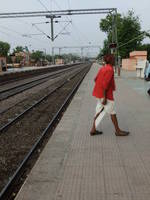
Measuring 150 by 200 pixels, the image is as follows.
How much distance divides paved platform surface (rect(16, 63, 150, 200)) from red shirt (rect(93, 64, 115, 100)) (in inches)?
38.0

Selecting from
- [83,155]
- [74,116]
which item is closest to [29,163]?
[83,155]

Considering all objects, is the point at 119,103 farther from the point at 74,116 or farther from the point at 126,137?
the point at 126,137

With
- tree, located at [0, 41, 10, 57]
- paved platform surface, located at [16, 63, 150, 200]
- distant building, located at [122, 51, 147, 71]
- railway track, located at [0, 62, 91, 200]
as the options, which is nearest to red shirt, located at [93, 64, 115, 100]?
paved platform surface, located at [16, 63, 150, 200]

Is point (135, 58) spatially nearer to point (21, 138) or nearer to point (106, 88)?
point (21, 138)

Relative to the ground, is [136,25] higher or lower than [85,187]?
higher

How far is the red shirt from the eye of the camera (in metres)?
6.71

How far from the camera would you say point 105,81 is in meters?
6.73

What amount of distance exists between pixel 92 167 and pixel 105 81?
2.20 m

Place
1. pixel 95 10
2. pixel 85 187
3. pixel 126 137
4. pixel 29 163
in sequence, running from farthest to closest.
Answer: pixel 95 10
pixel 126 137
pixel 29 163
pixel 85 187

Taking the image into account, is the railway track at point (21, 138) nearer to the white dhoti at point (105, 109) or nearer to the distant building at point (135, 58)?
the white dhoti at point (105, 109)

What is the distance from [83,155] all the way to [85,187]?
4.88 ft

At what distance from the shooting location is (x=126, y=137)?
23.1 feet

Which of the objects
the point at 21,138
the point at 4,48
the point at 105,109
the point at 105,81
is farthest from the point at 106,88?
the point at 4,48

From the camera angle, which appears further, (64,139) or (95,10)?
(95,10)
